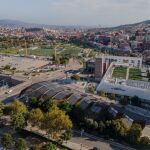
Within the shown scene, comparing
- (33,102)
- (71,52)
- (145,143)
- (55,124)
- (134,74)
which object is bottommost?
(145,143)

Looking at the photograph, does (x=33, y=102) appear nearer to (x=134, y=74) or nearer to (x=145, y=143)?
(x=145, y=143)

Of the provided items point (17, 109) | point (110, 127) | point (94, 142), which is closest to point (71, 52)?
point (17, 109)

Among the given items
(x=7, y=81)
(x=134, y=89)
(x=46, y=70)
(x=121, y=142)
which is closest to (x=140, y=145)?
(x=121, y=142)

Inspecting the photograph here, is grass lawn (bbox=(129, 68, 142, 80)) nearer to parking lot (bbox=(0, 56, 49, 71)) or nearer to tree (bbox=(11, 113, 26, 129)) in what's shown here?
tree (bbox=(11, 113, 26, 129))

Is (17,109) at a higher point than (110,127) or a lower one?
higher

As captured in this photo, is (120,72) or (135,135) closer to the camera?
(135,135)

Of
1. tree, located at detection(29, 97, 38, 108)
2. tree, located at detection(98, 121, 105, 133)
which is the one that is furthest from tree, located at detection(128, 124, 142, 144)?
tree, located at detection(29, 97, 38, 108)
